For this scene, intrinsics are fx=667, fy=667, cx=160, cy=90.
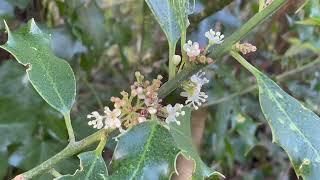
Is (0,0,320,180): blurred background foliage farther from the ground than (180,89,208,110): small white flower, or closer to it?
closer to it

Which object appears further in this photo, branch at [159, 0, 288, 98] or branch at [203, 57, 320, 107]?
branch at [203, 57, 320, 107]

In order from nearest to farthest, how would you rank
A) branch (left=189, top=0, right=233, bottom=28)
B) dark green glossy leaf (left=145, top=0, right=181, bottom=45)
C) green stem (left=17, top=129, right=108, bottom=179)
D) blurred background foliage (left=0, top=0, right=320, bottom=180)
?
green stem (left=17, top=129, right=108, bottom=179) → dark green glossy leaf (left=145, top=0, right=181, bottom=45) → blurred background foliage (left=0, top=0, right=320, bottom=180) → branch (left=189, top=0, right=233, bottom=28)

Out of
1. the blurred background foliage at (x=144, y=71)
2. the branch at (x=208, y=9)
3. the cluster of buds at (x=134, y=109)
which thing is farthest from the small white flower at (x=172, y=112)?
the branch at (x=208, y=9)

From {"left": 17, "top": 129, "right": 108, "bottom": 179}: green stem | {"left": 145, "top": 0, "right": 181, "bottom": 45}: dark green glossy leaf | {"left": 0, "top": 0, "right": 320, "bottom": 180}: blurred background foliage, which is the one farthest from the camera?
{"left": 0, "top": 0, "right": 320, "bottom": 180}: blurred background foliage

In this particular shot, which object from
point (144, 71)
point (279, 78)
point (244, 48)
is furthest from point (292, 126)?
point (279, 78)

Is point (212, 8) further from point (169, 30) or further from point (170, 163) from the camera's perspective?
point (170, 163)

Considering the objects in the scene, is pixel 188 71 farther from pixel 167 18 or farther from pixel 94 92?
pixel 94 92

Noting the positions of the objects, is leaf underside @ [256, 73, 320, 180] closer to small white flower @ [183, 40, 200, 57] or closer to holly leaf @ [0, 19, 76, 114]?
small white flower @ [183, 40, 200, 57]

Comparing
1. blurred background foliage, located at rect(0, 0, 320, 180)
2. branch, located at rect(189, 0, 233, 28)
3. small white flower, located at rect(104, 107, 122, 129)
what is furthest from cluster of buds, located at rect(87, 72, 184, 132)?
branch, located at rect(189, 0, 233, 28)
